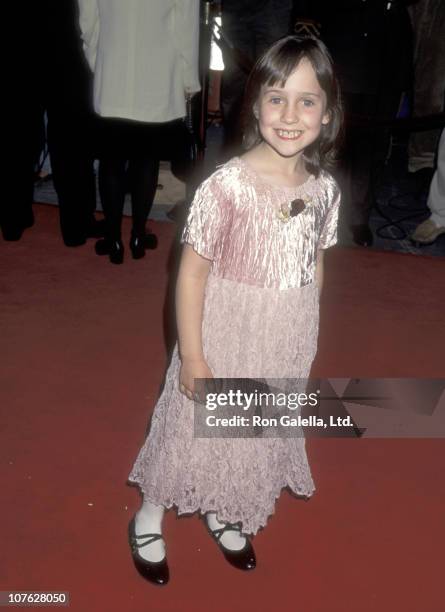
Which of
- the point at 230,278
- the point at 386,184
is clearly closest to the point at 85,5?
the point at 230,278

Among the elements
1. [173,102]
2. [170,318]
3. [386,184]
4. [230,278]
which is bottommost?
[386,184]

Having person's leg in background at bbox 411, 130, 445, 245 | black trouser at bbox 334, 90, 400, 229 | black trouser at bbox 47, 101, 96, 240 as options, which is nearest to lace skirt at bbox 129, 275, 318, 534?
black trouser at bbox 47, 101, 96, 240

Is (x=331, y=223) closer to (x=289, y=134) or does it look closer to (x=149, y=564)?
(x=289, y=134)

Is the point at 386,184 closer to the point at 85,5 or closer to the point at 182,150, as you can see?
the point at 182,150

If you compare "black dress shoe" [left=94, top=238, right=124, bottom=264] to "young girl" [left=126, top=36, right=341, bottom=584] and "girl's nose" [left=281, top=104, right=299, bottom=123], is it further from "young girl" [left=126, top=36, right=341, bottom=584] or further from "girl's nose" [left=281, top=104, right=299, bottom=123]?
"girl's nose" [left=281, top=104, right=299, bottom=123]

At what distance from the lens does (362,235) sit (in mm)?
3893

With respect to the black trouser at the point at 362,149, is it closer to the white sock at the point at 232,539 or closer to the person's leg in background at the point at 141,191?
the person's leg in background at the point at 141,191

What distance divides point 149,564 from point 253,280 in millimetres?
771

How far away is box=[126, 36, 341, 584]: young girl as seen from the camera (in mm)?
1403

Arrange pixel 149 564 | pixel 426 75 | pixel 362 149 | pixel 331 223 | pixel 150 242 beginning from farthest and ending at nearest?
1. pixel 426 75
2. pixel 362 149
3. pixel 150 242
4. pixel 149 564
5. pixel 331 223

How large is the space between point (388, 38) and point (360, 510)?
236cm

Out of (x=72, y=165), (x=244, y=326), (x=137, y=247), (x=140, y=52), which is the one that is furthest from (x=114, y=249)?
(x=244, y=326)

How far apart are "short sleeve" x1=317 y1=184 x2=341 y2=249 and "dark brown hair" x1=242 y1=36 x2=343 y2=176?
131 millimetres

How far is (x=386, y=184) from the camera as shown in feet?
17.2
